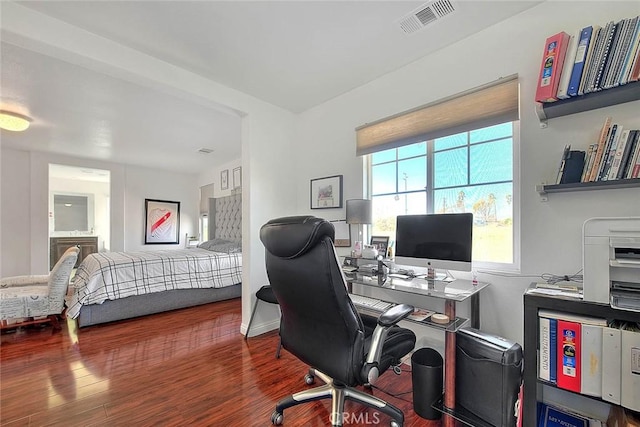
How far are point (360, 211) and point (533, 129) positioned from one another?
→ 135 centimetres

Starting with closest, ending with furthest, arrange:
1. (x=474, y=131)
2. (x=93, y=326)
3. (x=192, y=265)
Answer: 1. (x=474, y=131)
2. (x=93, y=326)
3. (x=192, y=265)

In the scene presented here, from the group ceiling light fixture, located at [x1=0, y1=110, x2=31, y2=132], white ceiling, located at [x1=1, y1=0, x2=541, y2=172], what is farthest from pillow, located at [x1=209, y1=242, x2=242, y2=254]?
ceiling light fixture, located at [x1=0, y1=110, x2=31, y2=132]

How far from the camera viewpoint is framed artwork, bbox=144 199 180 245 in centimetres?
625

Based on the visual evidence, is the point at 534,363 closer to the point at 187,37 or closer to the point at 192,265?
the point at 187,37

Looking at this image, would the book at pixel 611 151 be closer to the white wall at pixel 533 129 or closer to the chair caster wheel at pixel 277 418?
the white wall at pixel 533 129

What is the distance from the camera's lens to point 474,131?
2.09 meters

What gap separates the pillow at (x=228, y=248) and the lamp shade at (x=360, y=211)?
2726 millimetres

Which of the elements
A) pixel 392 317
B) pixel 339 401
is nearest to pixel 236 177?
pixel 339 401

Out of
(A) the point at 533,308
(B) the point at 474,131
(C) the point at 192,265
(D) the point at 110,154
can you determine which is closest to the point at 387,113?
(B) the point at 474,131

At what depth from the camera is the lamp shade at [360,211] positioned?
2.45 m

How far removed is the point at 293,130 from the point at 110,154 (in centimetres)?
409

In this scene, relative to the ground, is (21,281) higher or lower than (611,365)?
lower

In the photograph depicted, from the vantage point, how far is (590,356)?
117cm

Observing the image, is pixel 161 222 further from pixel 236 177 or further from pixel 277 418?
pixel 277 418
